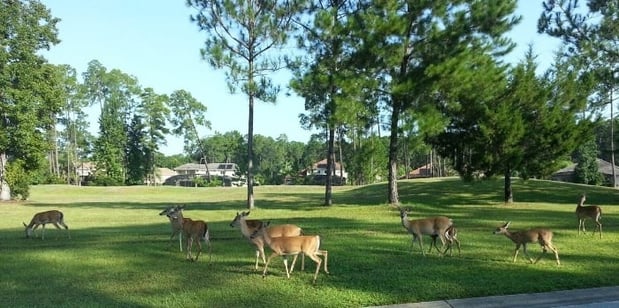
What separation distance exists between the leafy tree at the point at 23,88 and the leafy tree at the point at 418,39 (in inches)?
969

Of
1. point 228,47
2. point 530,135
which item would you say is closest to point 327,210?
point 228,47

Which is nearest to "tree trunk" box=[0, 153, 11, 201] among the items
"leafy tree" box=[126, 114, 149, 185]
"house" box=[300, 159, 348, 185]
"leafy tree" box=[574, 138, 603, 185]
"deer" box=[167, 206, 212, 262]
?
"deer" box=[167, 206, 212, 262]

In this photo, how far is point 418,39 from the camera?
25969mm

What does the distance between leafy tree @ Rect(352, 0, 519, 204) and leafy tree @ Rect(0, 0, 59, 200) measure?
24.6 m

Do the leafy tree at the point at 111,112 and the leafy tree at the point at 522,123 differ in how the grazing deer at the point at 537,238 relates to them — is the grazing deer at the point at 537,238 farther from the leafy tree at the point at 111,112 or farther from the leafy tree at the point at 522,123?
the leafy tree at the point at 111,112

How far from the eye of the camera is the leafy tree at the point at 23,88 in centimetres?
3731

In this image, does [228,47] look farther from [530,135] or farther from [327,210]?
[530,135]

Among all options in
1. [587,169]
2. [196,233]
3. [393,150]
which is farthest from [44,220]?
[587,169]

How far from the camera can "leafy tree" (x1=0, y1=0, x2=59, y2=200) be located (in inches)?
1469

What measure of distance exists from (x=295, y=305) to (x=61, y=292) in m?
3.73

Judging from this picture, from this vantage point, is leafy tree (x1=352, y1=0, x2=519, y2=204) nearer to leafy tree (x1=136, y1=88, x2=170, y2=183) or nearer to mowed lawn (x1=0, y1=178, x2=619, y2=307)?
mowed lawn (x1=0, y1=178, x2=619, y2=307)

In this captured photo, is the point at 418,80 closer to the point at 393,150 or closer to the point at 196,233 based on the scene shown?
the point at 393,150

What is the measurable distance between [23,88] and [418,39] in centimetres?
2774

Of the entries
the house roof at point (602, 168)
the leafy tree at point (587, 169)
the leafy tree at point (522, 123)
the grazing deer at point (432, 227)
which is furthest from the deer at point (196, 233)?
the house roof at point (602, 168)
